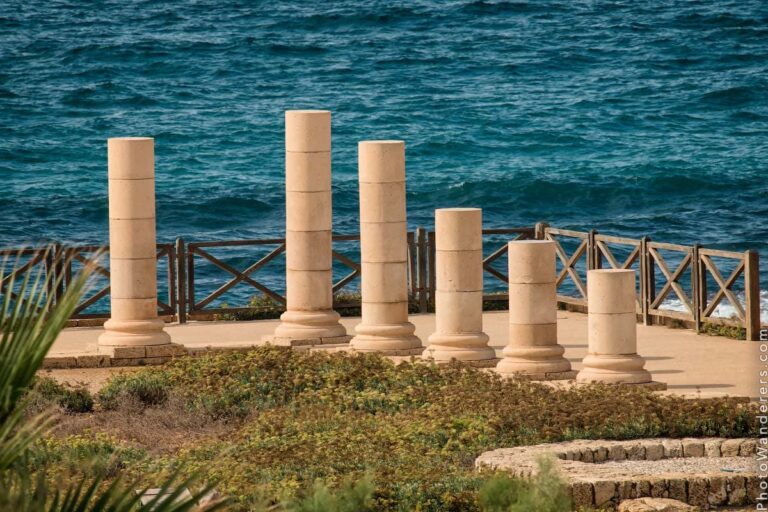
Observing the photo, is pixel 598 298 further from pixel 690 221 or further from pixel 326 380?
pixel 690 221

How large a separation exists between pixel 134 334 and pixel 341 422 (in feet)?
21.1

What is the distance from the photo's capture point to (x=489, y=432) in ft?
57.6

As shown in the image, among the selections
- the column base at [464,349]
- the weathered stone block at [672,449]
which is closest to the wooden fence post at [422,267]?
the column base at [464,349]

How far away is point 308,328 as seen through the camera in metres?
24.7

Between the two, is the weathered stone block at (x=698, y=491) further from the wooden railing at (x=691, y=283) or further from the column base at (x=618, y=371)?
the wooden railing at (x=691, y=283)

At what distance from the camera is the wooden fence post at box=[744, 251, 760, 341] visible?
2375cm

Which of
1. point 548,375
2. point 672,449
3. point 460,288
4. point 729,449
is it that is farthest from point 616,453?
point 460,288

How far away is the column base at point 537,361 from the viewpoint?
21.4 metres

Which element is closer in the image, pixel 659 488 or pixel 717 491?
pixel 659 488

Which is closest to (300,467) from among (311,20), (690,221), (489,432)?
(489,432)

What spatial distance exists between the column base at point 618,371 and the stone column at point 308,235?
565cm

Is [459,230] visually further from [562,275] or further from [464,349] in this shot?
[562,275]

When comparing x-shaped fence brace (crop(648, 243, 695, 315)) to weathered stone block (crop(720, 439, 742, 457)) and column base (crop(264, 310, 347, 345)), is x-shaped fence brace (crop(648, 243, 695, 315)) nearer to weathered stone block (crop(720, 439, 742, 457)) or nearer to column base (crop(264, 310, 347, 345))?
column base (crop(264, 310, 347, 345))

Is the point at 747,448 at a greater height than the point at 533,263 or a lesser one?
lesser
